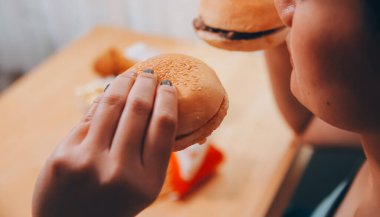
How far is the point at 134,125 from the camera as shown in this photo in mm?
399

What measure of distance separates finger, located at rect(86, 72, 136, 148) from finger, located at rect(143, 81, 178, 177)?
4 centimetres

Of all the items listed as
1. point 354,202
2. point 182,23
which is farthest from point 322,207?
point 182,23

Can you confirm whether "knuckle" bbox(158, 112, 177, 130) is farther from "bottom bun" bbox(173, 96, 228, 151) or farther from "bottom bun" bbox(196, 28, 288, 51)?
"bottom bun" bbox(196, 28, 288, 51)

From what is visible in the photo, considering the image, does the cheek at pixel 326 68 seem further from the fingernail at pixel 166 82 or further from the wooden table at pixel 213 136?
the wooden table at pixel 213 136

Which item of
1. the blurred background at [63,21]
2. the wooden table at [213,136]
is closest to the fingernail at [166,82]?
the wooden table at [213,136]

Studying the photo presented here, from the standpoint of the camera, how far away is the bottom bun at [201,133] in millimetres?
447

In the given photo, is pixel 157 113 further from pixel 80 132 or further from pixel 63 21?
pixel 63 21

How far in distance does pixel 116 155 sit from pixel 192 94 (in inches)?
4.6

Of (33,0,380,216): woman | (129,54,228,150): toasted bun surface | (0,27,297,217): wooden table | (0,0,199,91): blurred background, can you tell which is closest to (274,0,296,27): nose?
(33,0,380,216): woman

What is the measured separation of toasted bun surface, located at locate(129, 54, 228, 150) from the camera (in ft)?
1.47

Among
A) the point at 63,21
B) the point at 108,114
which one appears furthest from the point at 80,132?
the point at 63,21

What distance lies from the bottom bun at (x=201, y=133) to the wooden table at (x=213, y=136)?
0.25 metres

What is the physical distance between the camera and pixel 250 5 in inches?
24.0

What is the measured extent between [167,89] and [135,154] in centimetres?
8
